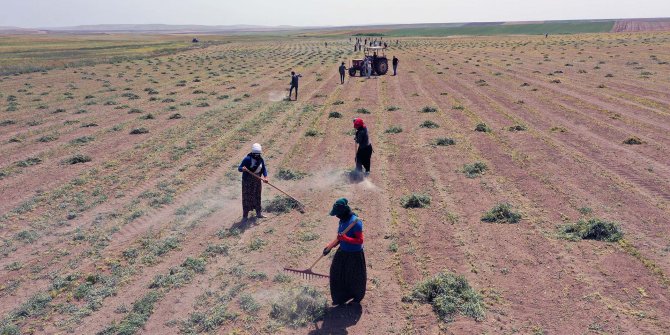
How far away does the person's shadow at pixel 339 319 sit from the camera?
7.07m

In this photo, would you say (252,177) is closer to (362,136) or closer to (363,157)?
(362,136)

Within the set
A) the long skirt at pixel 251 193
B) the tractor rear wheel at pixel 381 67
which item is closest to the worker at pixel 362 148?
the long skirt at pixel 251 193

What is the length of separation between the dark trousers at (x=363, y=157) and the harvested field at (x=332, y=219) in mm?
489

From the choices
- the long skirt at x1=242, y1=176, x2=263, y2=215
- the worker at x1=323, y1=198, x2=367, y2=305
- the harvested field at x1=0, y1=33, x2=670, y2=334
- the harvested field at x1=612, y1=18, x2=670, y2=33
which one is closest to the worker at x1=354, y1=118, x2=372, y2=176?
the harvested field at x1=0, y1=33, x2=670, y2=334

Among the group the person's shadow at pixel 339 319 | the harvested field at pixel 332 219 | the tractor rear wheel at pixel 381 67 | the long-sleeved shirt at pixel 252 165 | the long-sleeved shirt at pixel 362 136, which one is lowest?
the person's shadow at pixel 339 319

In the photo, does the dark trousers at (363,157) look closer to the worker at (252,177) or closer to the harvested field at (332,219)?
the harvested field at (332,219)

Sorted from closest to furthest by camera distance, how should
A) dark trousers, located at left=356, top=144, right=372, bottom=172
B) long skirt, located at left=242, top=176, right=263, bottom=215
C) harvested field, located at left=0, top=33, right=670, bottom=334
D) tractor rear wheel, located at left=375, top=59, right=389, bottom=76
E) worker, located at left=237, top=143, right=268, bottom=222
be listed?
harvested field, located at left=0, top=33, right=670, bottom=334
worker, located at left=237, top=143, right=268, bottom=222
long skirt, located at left=242, top=176, right=263, bottom=215
dark trousers, located at left=356, top=144, right=372, bottom=172
tractor rear wheel, located at left=375, top=59, right=389, bottom=76

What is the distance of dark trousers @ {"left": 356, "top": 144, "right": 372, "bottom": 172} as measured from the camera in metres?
13.9

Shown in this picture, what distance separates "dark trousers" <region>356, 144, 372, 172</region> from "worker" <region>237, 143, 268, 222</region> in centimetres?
376

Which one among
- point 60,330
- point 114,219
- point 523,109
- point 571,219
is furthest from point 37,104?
point 571,219

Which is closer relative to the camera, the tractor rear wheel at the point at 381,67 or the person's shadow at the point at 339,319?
the person's shadow at the point at 339,319

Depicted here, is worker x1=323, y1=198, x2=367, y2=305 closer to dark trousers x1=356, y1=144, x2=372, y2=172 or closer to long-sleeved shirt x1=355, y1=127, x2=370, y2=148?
long-sleeved shirt x1=355, y1=127, x2=370, y2=148

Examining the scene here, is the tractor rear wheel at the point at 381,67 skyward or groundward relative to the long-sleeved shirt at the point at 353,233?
skyward

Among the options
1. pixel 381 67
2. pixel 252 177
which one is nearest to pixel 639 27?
pixel 381 67
